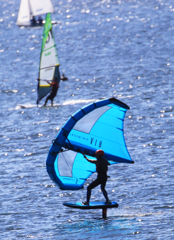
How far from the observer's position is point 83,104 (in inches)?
1596

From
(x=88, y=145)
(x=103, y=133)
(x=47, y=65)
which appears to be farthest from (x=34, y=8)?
(x=88, y=145)

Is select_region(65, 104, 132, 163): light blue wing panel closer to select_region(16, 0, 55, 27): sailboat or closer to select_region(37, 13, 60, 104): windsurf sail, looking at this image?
select_region(37, 13, 60, 104): windsurf sail

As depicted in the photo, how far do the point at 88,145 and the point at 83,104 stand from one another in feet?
68.5

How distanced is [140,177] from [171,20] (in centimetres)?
7060

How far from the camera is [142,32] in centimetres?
8256

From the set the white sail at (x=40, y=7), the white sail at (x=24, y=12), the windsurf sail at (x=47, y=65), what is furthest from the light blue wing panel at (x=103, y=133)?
the white sail at (x=24, y=12)

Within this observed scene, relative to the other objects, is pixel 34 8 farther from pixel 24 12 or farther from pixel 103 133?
pixel 103 133

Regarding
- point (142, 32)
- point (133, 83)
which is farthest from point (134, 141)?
point (142, 32)

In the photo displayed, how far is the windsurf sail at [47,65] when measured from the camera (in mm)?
41406

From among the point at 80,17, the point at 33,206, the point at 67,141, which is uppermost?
the point at 67,141

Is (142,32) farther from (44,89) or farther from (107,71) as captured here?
(44,89)

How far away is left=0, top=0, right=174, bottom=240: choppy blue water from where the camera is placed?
774 inches

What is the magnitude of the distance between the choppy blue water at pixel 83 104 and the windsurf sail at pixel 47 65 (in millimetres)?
1576

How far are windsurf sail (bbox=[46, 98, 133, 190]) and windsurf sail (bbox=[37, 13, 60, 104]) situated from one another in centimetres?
2152
